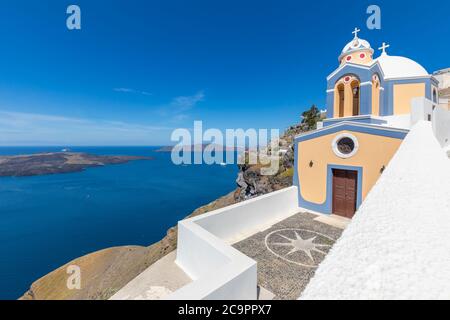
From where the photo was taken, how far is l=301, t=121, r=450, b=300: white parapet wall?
836 millimetres

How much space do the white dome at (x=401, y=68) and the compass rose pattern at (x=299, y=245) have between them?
9077 mm

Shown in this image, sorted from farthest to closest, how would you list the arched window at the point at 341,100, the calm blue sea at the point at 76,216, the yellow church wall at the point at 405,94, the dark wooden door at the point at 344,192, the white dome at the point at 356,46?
1. the calm blue sea at the point at 76,216
2. the white dome at the point at 356,46
3. the yellow church wall at the point at 405,94
4. the arched window at the point at 341,100
5. the dark wooden door at the point at 344,192

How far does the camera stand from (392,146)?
6.41m

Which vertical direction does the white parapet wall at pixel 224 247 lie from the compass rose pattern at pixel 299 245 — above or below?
above

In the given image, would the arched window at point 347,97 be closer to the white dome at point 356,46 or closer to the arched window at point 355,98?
the arched window at point 355,98

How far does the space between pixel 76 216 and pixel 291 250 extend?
52.5m

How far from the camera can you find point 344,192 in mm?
7746

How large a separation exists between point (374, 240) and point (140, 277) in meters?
4.47

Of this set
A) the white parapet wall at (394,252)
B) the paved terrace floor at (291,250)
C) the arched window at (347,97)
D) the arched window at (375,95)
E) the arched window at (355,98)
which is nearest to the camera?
the white parapet wall at (394,252)

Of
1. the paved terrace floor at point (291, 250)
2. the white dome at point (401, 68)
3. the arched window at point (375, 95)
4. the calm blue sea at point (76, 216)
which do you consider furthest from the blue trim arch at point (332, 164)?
the calm blue sea at point (76, 216)

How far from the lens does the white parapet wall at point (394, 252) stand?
32.9 inches
